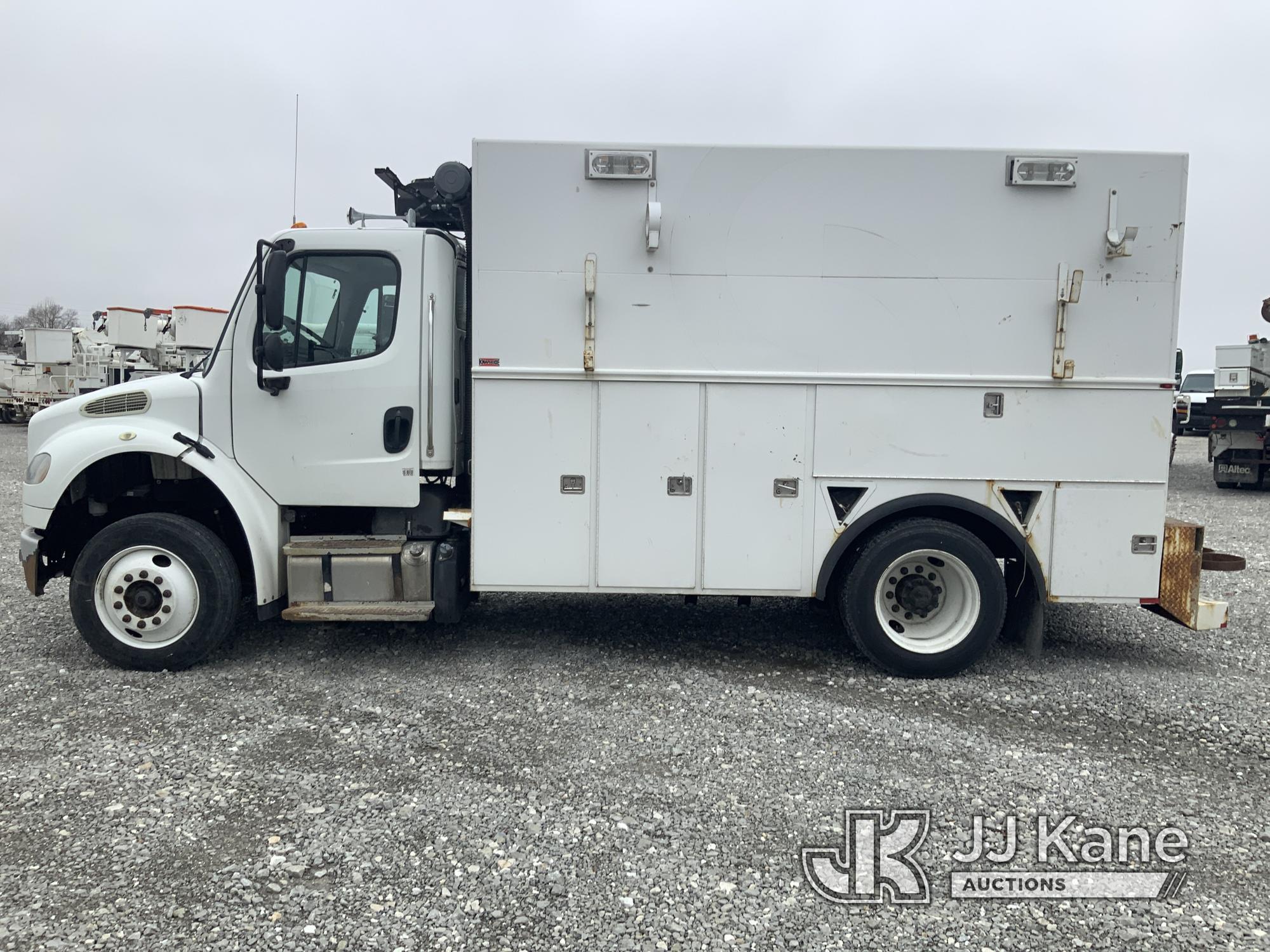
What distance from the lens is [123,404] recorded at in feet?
18.6

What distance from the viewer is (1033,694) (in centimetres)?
544

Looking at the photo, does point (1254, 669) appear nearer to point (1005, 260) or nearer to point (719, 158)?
point (1005, 260)

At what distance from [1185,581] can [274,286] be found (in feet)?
→ 19.4

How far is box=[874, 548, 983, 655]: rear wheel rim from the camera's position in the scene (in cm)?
556

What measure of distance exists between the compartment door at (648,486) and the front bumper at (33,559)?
3625 mm

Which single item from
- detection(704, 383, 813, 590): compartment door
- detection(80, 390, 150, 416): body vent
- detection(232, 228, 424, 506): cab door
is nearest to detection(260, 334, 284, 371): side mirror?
detection(232, 228, 424, 506): cab door

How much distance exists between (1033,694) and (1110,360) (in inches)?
83.0

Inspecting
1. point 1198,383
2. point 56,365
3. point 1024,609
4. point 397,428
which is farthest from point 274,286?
point 56,365

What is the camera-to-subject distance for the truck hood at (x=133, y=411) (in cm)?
562

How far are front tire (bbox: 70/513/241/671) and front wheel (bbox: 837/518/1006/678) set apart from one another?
13.1 ft

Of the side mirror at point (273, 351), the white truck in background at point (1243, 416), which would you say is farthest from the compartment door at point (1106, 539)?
the white truck in background at point (1243, 416)

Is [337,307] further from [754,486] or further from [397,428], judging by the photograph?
[754,486]

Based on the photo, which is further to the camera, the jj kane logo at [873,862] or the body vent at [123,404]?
the body vent at [123,404]

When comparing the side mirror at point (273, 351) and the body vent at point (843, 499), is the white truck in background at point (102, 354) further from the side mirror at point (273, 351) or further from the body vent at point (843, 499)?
the body vent at point (843, 499)
